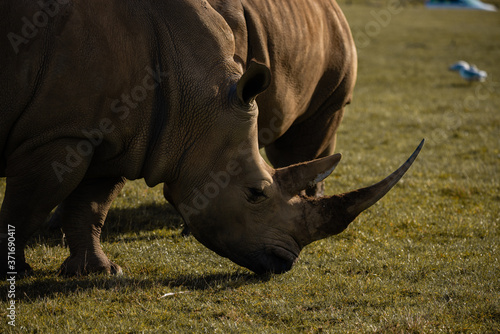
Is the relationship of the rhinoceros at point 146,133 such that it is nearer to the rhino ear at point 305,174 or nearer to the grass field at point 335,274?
the rhino ear at point 305,174

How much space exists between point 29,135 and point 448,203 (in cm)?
490

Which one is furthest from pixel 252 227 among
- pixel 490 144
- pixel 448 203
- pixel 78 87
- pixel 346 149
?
pixel 490 144

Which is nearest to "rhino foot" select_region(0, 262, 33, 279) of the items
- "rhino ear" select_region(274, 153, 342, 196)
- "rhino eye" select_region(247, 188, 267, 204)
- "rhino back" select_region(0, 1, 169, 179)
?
"rhino back" select_region(0, 1, 169, 179)

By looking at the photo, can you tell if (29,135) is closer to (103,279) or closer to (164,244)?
(103,279)

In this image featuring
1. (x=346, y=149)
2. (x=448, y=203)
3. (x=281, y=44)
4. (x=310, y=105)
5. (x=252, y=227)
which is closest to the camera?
(x=252, y=227)

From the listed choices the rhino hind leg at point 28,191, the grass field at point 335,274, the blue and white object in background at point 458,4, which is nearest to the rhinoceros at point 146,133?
the rhino hind leg at point 28,191

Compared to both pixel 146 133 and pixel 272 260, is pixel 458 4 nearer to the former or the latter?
pixel 272 260

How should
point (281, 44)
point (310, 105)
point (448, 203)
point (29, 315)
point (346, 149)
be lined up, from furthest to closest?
point (346, 149) < point (448, 203) < point (310, 105) < point (281, 44) < point (29, 315)

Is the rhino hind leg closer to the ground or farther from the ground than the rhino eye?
farther from the ground

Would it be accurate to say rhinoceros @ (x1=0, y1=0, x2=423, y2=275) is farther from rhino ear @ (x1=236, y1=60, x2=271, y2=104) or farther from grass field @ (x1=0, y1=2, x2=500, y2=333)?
grass field @ (x1=0, y1=2, x2=500, y2=333)

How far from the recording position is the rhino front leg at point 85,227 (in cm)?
494

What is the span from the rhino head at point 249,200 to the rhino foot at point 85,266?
841 mm

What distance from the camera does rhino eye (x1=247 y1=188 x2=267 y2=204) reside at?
4555 mm

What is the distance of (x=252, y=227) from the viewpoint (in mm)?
4566
